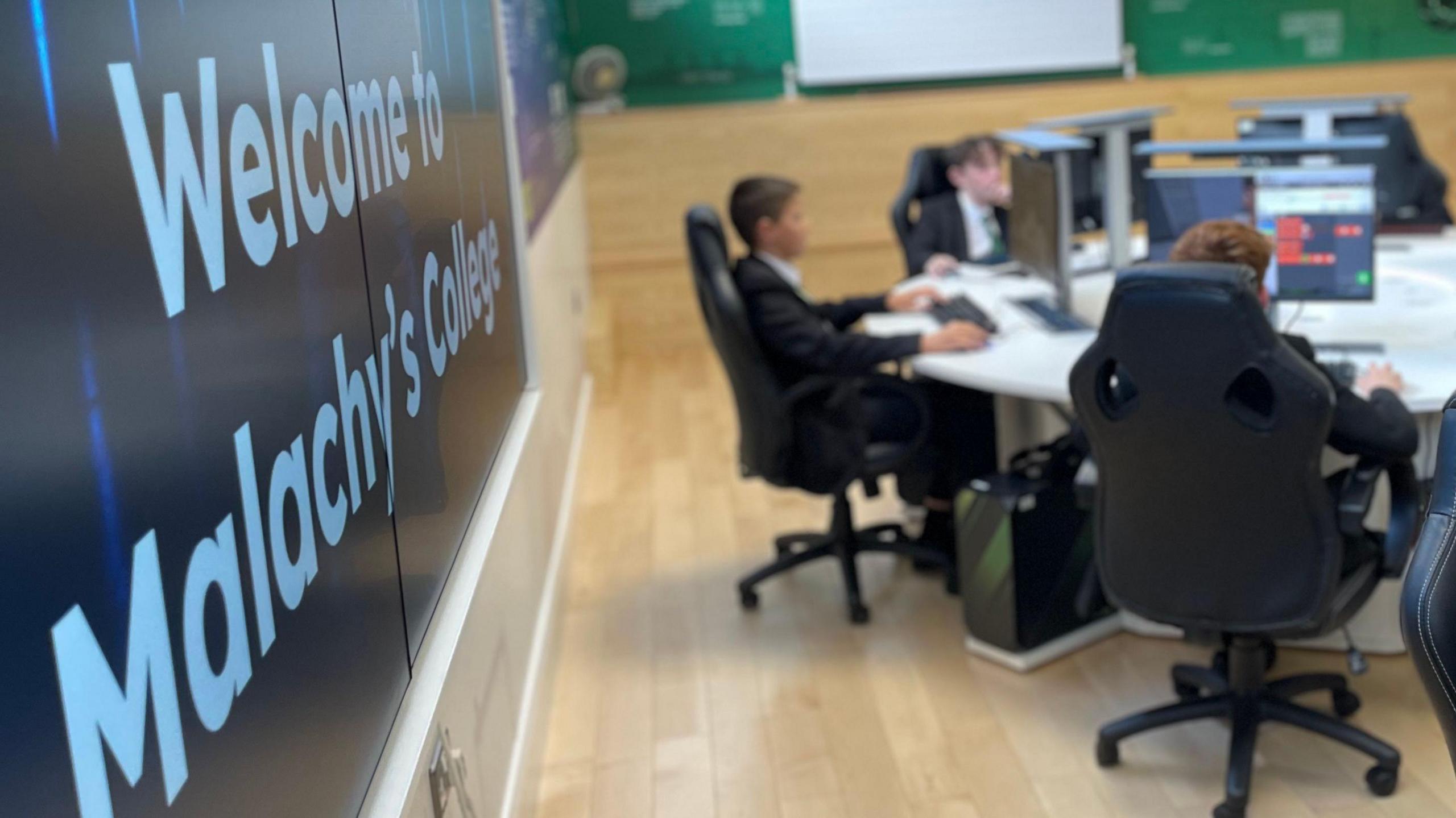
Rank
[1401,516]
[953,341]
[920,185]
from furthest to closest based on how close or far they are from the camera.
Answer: [920,185] → [953,341] → [1401,516]

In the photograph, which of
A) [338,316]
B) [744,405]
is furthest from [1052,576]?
[338,316]

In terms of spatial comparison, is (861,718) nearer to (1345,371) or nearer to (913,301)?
(1345,371)

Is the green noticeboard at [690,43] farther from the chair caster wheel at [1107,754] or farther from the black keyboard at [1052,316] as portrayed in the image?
the chair caster wheel at [1107,754]

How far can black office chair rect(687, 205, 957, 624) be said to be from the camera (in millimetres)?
3756

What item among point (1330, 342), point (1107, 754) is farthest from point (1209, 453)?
point (1330, 342)

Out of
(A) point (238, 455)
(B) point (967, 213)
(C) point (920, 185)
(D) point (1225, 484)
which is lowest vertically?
(D) point (1225, 484)

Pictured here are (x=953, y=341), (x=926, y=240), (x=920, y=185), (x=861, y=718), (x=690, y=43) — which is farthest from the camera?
(x=690, y=43)

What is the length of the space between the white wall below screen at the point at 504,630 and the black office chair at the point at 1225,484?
1.19 meters

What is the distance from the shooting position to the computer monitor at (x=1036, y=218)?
163 inches

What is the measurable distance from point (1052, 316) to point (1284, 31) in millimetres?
4525

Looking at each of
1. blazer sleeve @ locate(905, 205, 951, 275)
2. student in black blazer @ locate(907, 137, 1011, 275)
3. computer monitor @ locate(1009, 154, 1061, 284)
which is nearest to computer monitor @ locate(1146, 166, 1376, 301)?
computer monitor @ locate(1009, 154, 1061, 284)

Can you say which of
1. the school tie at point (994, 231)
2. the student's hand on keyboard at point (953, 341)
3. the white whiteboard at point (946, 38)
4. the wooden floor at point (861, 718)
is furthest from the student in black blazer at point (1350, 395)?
the white whiteboard at point (946, 38)

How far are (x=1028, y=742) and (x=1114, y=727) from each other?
231mm

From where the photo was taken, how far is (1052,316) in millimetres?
4074
